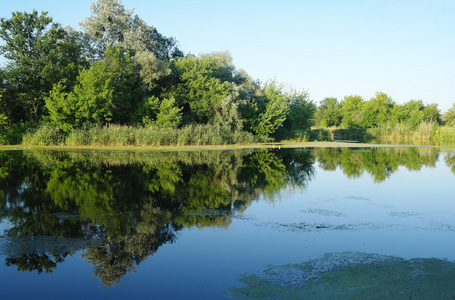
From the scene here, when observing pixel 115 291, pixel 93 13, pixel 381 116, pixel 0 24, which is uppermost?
pixel 93 13

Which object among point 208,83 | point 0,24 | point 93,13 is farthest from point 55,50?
point 208,83

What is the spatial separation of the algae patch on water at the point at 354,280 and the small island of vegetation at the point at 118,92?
89.1 feet

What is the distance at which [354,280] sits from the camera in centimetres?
542

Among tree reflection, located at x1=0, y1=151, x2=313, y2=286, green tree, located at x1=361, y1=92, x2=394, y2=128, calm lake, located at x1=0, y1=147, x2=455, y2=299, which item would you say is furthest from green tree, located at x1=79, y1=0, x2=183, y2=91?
green tree, located at x1=361, y1=92, x2=394, y2=128

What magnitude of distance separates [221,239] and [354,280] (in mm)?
2699

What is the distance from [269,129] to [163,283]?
3866cm

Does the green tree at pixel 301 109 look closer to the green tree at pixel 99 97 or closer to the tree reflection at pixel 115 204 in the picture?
the green tree at pixel 99 97

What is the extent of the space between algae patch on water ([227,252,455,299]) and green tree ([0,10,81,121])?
114 ft

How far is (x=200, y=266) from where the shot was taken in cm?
592

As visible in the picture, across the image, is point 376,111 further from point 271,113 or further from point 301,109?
point 271,113

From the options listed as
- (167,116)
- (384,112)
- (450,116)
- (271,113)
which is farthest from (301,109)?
(450,116)

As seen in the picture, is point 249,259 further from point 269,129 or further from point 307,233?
point 269,129

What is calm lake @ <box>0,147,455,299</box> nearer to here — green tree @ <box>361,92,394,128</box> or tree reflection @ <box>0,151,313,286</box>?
tree reflection @ <box>0,151,313,286</box>

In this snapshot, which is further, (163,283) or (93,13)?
(93,13)
